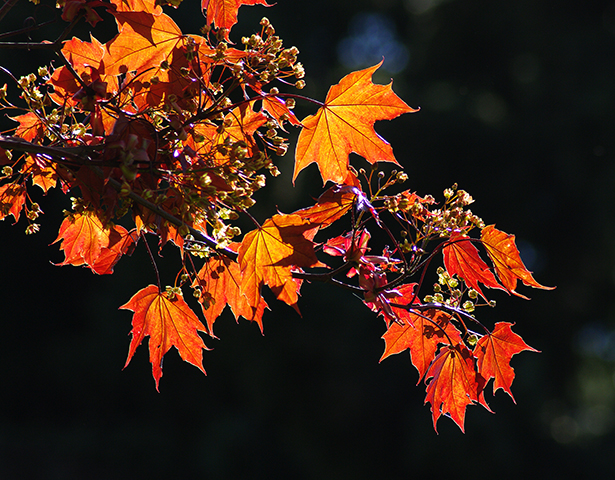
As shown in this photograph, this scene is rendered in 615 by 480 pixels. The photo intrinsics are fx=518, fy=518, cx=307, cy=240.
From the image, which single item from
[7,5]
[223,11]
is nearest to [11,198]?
[7,5]

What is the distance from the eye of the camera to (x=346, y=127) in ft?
2.56

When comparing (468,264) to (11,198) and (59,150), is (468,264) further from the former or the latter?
(11,198)

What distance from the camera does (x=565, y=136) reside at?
15.1 ft

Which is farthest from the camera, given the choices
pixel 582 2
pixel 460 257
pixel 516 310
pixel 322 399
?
pixel 582 2

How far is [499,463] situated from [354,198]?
375 cm

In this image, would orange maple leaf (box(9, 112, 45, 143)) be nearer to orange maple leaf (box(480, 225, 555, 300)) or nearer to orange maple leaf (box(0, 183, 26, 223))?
orange maple leaf (box(0, 183, 26, 223))

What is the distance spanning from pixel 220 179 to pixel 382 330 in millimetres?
3590

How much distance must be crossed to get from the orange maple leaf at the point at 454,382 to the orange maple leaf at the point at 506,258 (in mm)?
121

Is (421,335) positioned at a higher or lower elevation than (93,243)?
lower

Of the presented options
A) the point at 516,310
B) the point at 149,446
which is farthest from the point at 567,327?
the point at 149,446

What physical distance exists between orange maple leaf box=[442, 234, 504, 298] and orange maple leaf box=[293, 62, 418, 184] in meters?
0.16

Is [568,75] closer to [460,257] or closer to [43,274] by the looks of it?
[460,257]

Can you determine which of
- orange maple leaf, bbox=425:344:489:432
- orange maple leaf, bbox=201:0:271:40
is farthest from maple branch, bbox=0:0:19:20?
orange maple leaf, bbox=425:344:489:432

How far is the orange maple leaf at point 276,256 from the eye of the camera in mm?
609
